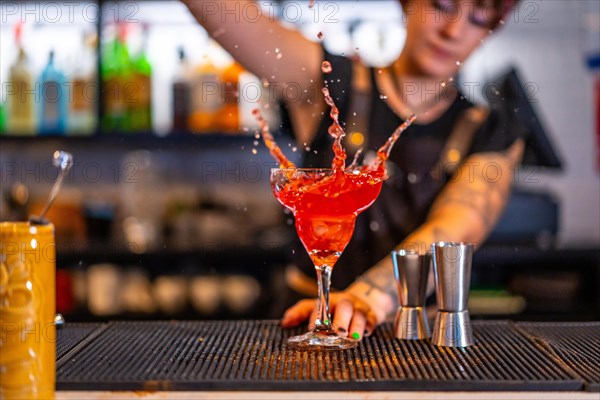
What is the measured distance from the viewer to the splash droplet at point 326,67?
80.4 inches

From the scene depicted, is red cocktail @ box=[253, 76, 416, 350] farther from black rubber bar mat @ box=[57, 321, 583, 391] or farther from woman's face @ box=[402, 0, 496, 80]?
woman's face @ box=[402, 0, 496, 80]

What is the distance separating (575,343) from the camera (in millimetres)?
1314

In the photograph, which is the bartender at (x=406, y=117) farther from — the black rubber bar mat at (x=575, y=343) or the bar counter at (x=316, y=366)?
the bar counter at (x=316, y=366)

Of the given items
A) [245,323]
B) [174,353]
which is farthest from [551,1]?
[174,353]

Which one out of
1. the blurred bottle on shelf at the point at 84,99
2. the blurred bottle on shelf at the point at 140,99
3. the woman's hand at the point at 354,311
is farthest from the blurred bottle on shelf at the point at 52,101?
the woman's hand at the point at 354,311

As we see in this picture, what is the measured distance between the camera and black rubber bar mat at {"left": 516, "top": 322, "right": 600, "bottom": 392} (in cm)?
110

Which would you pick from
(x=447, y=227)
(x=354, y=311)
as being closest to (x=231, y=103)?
(x=447, y=227)

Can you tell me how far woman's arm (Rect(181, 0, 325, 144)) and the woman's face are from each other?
278 millimetres

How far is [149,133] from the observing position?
3.38m

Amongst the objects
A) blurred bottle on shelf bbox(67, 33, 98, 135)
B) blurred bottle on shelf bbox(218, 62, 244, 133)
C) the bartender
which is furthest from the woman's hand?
blurred bottle on shelf bbox(67, 33, 98, 135)

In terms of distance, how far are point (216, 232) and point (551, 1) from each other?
6.17 feet

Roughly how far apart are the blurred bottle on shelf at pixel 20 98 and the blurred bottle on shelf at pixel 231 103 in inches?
30.5

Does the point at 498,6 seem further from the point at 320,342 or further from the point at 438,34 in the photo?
the point at 320,342

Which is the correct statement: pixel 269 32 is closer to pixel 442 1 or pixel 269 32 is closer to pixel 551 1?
pixel 442 1
